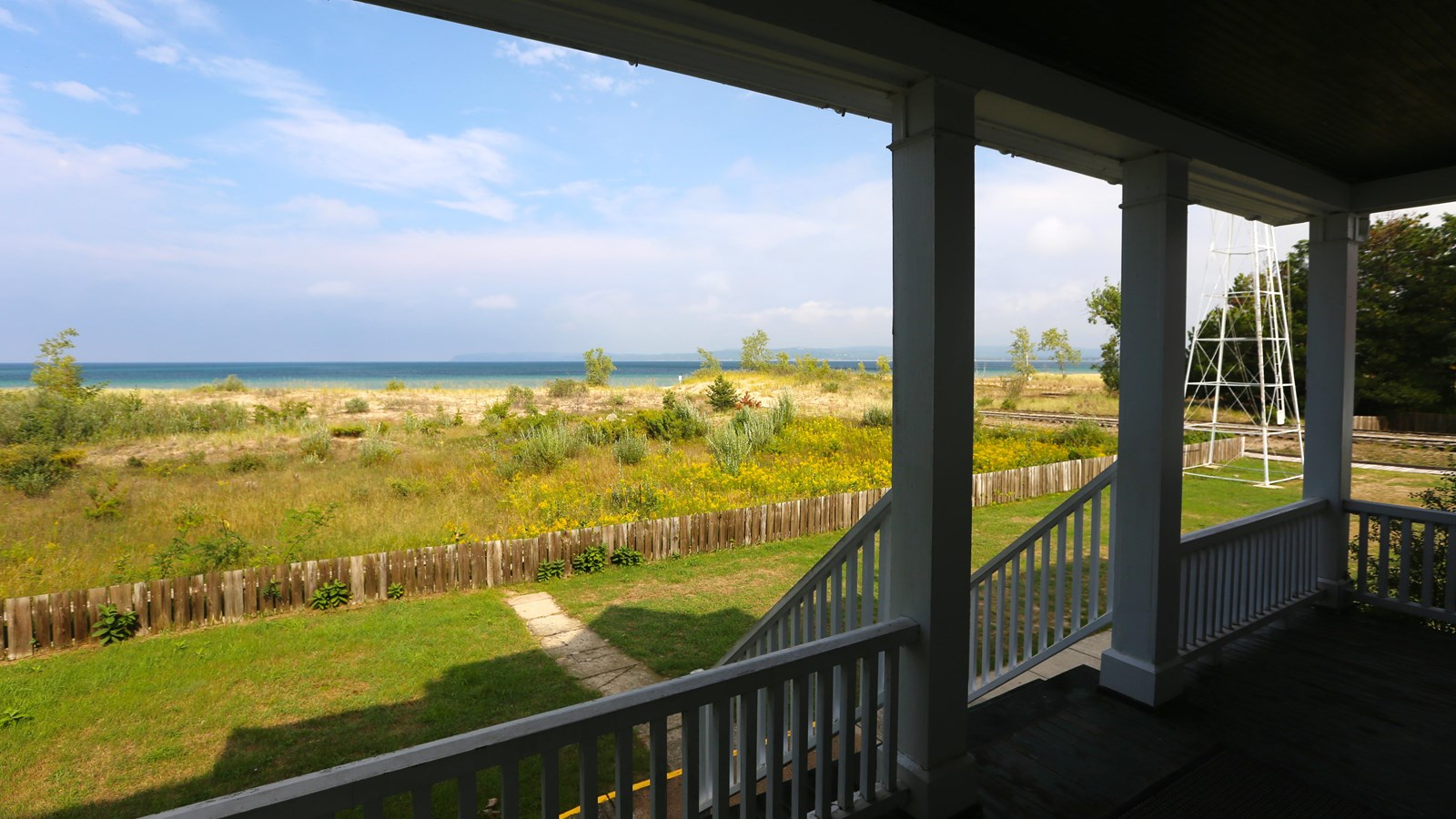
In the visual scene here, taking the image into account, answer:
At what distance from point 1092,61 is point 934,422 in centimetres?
134

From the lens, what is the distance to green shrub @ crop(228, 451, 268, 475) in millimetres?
9180

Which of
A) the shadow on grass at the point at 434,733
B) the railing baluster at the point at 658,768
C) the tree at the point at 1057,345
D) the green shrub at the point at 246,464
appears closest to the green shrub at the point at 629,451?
the shadow on grass at the point at 434,733

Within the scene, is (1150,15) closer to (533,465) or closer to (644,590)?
(644,590)

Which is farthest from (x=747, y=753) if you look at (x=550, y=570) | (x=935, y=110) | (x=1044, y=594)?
(x=550, y=570)

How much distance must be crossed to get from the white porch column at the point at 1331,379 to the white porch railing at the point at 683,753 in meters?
3.56

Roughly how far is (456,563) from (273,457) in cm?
614

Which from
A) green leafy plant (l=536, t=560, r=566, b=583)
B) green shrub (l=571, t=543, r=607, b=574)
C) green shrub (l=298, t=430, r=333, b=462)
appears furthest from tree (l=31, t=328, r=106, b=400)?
green shrub (l=571, t=543, r=607, b=574)

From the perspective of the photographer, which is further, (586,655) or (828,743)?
(586,655)

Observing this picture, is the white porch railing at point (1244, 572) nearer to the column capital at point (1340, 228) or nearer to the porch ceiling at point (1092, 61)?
the column capital at point (1340, 228)

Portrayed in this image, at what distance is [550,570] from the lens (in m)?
6.26

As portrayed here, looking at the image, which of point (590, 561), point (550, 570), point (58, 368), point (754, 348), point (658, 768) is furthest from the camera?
point (754, 348)

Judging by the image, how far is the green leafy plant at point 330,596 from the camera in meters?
5.34

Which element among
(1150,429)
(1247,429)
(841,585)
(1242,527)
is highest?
(1150,429)

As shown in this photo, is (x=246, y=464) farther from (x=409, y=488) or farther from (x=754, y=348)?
(x=754, y=348)
